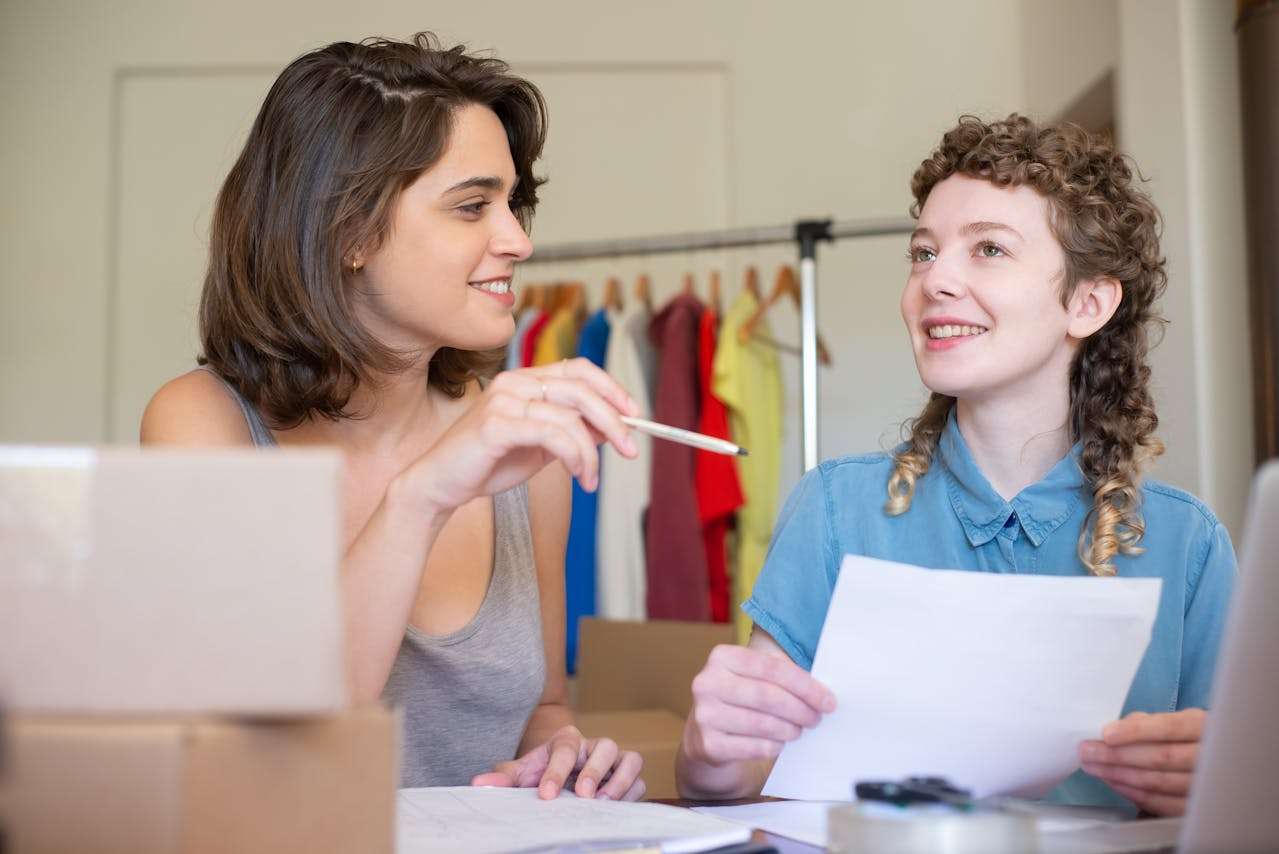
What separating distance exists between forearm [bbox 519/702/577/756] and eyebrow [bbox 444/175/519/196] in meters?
0.61

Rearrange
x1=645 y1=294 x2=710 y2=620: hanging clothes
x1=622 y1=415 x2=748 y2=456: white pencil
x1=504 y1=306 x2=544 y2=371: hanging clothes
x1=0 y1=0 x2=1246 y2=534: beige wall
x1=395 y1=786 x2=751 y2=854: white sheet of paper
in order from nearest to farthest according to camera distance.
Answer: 1. x1=395 y1=786 x2=751 y2=854: white sheet of paper
2. x1=622 y1=415 x2=748 y2=456: white pencil
3. x1=645 y1=294 x2=710 y2=620: hanging clothes
4. x1=504 y1=306 x2=544 y2=371: hanging clothes
5. x1=0 y1=0 x2=1246 y2=534: beige wall

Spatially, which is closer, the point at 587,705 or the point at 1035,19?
the point at 587,705

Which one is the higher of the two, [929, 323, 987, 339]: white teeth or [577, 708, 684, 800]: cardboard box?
[929, 323, 987, 339]: white teeth

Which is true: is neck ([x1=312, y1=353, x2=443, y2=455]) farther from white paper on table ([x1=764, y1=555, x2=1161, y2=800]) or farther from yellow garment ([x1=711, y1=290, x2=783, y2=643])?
yellow garment ([x1=711, y1=290, x2=783, y2=643])

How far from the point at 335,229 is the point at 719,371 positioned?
62.6 inches

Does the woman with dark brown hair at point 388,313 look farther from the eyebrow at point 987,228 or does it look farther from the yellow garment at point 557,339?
the yellow garment at point 557,339

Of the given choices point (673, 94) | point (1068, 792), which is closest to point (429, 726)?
point (1068, 792)

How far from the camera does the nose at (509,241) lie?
52.9 inches

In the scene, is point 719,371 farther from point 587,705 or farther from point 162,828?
point 162,828

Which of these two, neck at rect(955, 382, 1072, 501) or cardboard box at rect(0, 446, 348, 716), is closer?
cardboard box at rect(0, 446, 348, 716)

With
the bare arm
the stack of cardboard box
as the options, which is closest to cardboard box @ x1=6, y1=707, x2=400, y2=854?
the stack of cardboard box

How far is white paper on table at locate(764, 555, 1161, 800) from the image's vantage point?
2.59 ft

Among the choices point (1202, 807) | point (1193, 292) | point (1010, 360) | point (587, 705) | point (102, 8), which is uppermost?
point (102, 8)

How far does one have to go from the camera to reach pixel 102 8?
11.9 feet
